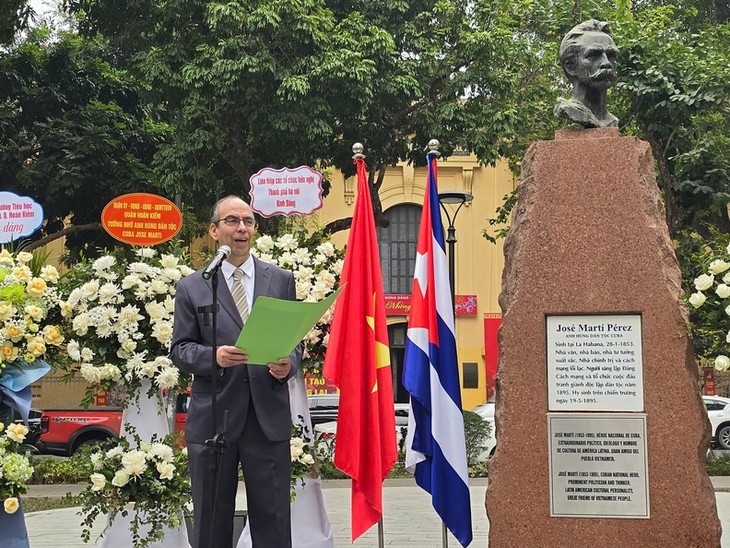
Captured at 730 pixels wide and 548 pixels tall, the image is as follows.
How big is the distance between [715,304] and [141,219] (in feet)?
41.1

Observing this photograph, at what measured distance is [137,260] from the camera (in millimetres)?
6438

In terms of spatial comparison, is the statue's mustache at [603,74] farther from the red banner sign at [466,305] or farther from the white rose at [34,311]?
the red banner sign at [466,305]

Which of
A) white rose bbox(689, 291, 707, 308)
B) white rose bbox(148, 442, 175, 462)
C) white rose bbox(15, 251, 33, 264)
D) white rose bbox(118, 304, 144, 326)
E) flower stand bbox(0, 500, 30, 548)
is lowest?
flower stand bbox(0, 500, 30, 548)

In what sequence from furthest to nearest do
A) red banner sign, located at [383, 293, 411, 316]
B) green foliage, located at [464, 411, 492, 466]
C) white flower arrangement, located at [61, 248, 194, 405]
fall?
red banner sign, located at [383, 293, 411, 316], green foliage, located at [464, 411, 492, 466], white flower arrangement, located at [61, 248, 194, 405]

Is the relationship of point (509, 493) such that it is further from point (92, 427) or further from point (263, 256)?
point (92, 427)

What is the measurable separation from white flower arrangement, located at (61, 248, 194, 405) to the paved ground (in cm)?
269

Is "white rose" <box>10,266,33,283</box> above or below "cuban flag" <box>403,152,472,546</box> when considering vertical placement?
above

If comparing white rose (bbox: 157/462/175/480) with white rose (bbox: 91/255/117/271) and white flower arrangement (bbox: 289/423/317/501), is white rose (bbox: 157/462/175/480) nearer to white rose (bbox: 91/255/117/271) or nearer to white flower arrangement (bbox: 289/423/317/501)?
white flower arrangement (bbox: 289/423/317/501)

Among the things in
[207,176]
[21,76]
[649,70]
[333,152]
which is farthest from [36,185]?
[649,70]

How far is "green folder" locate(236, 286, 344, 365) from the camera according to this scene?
381cm

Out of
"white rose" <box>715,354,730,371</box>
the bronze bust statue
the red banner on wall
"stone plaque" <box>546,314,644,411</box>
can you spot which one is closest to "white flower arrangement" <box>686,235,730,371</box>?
"white rose" <box>715,354,730,371</box>

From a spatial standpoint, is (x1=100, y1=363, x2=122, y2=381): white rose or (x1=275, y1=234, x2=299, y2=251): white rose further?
(x1=275, y1=234, x2=299, y2=251): white rose

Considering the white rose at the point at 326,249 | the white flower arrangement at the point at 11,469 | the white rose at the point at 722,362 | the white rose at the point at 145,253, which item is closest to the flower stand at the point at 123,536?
the white flower arrangement at the point at 11,469

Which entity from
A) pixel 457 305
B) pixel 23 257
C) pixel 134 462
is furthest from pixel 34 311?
pixel 457 305
